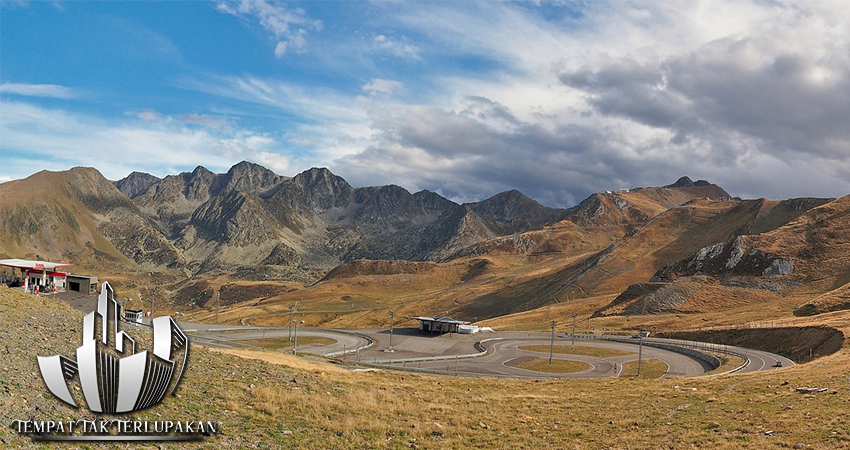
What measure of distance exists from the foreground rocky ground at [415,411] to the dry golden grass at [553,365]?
37258 mm

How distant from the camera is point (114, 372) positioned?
809 inches

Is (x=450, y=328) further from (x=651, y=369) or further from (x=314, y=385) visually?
(x=314, y=385)

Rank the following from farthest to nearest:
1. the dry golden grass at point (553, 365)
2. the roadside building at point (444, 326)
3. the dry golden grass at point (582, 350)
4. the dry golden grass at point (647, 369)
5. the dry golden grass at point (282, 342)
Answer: the roadside building at point (444, 326), the dry golden grass at point (282, 342), the dry golden grass at point (582, 350), the dry golden grass at point (553, 365), the dry golden grass at point (647, 369)

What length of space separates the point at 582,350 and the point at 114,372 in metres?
85.1

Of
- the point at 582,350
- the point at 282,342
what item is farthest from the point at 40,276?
the point at 582,350

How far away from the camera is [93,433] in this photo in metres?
17.2

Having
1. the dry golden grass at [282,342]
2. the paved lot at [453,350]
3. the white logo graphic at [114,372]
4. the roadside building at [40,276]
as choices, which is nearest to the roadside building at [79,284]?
the roadside building at [40,276]

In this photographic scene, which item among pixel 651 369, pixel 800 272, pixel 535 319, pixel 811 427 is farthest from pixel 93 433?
pixel 800 272

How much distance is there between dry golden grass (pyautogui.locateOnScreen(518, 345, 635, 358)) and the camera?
89312 mm

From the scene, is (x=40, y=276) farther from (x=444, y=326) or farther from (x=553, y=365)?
(x=553, y=365)

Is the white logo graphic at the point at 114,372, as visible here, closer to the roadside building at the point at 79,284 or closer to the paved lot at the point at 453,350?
the paved lot at the point at 453,350

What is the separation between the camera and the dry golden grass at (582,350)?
89.3 m

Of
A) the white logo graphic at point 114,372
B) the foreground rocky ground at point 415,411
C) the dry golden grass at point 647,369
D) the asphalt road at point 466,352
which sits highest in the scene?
the white logo graphic at point 114,372

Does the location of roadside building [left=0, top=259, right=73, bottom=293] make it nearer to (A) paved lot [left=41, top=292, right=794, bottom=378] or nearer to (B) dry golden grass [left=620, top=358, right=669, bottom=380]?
(A) paved lot [left=41, top=292, right=794, bottom=378]
